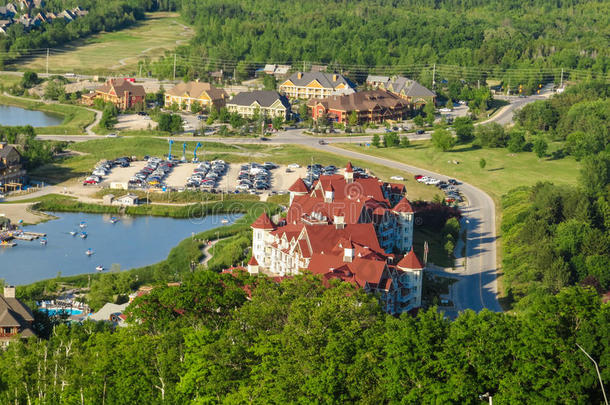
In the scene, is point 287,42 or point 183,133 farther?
point 287,42

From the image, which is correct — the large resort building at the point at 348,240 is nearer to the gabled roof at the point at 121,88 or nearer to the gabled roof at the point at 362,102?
the gabled roof at the point at 362,102

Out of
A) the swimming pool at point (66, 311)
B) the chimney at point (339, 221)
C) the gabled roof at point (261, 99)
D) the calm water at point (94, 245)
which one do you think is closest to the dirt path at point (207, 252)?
the calm water at point (94, 245)

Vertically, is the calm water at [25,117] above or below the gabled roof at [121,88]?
below

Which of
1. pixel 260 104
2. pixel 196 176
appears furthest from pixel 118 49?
pixel 196 176

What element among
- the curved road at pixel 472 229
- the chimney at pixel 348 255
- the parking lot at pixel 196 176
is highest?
the chimney at pixel 348 255

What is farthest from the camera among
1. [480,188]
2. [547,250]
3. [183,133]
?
[183,133]

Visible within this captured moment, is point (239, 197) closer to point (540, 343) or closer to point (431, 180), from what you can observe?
point (431, 180)

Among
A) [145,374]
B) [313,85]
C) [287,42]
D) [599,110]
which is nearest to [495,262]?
[145,374]
